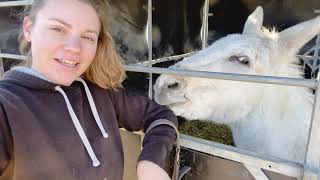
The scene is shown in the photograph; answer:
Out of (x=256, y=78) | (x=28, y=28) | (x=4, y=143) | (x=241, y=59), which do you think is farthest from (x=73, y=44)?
(x=241, y=59)

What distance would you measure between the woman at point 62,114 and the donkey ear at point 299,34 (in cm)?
84

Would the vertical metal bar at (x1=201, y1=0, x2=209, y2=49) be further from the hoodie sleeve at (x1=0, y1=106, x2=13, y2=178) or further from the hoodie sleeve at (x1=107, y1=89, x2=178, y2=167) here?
the hoodie sleeve at (x1=0, y1=106, x2=13, y2=178)

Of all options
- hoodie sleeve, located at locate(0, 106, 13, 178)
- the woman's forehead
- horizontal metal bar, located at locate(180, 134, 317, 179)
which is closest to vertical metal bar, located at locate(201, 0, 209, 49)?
horizontal metal bar, located at locate(180, 134, 317, 179)

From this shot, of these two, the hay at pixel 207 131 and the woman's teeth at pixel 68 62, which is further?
the hay at pixel 207 131

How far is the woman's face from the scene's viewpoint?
3.30 feet

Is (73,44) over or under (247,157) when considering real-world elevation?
over

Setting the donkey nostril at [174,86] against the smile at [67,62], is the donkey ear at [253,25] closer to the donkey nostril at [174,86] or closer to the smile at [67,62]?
the donkey nostril at [174,86]

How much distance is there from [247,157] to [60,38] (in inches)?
29.7

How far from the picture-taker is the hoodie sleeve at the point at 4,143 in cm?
86

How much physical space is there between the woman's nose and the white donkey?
1.90 feet

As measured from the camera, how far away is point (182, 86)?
1579 mm

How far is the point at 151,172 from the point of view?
3.44 ft

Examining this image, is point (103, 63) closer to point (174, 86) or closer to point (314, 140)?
point (174, 86)

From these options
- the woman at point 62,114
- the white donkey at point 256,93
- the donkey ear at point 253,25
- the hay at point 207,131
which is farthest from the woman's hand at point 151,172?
the hay at point 207,131
